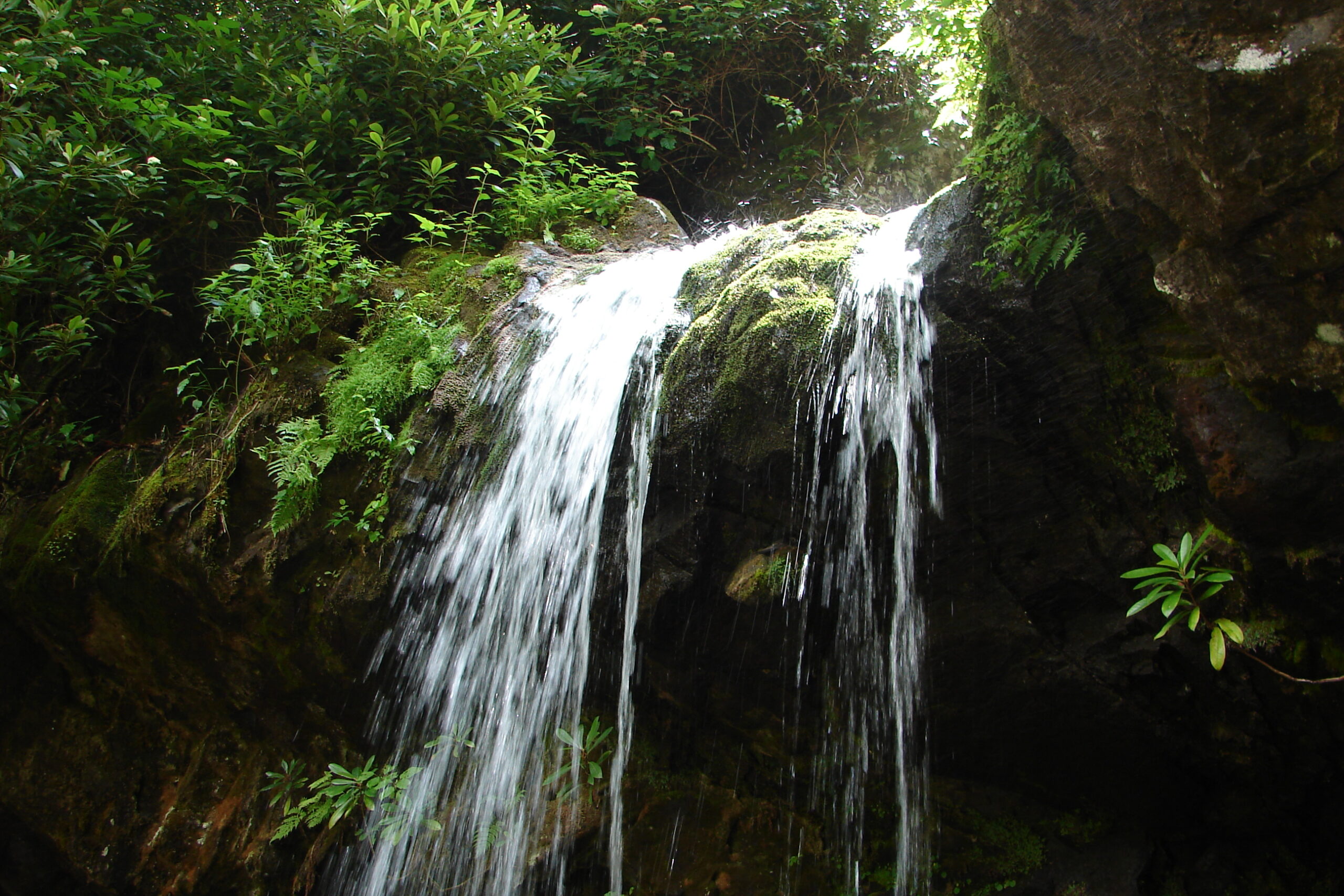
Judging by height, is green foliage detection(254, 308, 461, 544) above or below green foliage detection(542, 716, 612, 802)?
above

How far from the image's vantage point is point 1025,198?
2.82 metres

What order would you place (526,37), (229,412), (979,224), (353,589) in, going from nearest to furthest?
(979,224) < (353,589) < (229,412) < (526,37)

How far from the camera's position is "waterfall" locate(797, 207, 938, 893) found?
290 cm

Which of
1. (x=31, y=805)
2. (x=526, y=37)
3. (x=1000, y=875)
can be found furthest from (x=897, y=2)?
(x=31, y=805)

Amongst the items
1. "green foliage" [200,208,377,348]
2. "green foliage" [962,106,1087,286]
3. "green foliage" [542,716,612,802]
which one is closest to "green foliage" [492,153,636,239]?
"green foliage" [200,208,377,348]

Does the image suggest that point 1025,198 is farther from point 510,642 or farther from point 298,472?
point 298,472

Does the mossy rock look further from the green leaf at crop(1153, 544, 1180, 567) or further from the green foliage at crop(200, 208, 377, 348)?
the green foliage at crop(200, 208, 377, 348)

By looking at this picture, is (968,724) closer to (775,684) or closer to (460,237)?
(775,684)

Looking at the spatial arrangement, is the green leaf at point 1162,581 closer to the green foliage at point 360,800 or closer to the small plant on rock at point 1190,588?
the small plant on rock at point 1190,588

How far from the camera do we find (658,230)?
5.76 metres

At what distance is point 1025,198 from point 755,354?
1.16 m

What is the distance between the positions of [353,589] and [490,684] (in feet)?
3.04

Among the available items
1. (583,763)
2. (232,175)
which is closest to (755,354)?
(583,763)

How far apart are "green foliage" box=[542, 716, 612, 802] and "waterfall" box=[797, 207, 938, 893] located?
999 millimetres
